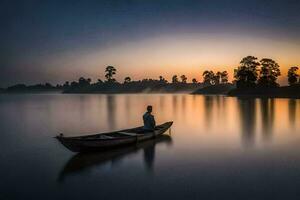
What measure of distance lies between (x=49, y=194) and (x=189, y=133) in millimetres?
16684

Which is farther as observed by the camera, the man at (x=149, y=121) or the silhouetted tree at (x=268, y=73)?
the silhouetted tree at (x=268, y=73)

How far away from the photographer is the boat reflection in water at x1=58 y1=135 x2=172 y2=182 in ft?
44.6

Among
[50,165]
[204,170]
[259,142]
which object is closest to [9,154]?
[50,165]

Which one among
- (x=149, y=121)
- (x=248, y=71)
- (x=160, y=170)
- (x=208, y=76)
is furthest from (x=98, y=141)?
(x=208, y=76)

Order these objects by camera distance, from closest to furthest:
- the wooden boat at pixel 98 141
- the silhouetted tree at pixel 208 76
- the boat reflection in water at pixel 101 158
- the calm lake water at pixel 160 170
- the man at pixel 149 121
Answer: the calm lake water at pixel 160 170, the boat reflection in water at pixel 101 158, the wooden boat at pixel 98 141, the man at pixel 149 121, the silhouetted tree at pixel 208 76

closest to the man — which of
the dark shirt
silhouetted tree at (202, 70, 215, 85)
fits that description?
the dark shirt

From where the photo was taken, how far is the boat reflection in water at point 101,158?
13589 mm

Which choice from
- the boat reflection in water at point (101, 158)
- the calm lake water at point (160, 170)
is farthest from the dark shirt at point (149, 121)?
the boat reflection in water at point (101, 158)

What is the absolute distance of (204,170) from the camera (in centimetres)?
1326

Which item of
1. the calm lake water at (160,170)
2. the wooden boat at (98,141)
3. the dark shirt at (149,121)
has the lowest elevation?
the calm lake water at (160,170)

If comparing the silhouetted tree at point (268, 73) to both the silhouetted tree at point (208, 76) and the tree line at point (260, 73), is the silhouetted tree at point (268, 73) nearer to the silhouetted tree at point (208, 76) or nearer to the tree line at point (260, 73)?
the tree line at point (260, 73)

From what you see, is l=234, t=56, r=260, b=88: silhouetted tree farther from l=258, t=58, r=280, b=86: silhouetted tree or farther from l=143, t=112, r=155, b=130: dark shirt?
l=143, t=112, r=155, b=130: dark shirt

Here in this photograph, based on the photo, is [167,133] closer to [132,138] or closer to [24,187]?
[132,138]

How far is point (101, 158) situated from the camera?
15406 mm
